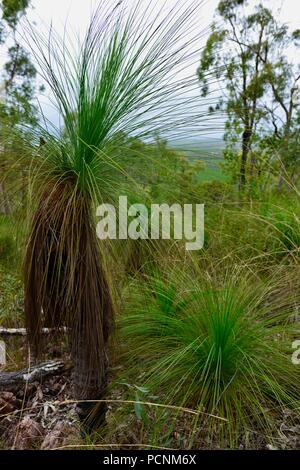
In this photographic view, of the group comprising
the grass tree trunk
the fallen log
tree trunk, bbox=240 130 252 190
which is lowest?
the fallen log

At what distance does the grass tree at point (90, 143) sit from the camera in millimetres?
1003

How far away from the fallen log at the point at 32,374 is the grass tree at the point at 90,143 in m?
0.59

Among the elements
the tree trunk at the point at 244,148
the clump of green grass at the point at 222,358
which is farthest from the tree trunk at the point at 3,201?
the tree trunk at the point at 244,148

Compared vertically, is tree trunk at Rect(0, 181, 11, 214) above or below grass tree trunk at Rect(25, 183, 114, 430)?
above

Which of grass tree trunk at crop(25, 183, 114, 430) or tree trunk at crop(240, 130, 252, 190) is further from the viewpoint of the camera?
tree trunk at crop(240, 130, 252, 190)

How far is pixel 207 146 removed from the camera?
114 centimetres

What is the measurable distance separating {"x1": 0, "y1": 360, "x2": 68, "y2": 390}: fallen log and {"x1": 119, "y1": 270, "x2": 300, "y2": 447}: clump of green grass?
41 centimetres

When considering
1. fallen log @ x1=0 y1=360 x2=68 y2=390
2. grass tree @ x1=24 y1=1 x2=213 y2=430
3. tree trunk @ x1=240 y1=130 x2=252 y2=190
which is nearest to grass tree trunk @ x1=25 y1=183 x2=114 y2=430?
grass tree @ x1=24 y1=1 x2=213 y2=430

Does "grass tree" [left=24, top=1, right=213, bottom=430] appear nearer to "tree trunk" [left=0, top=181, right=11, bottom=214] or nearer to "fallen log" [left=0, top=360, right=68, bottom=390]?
"tree trunk" [left=0, top=181, right=11, bottom=214]

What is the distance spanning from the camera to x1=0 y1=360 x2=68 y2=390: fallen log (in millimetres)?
1558

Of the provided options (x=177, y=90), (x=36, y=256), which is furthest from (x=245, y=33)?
(x=36, y=256)

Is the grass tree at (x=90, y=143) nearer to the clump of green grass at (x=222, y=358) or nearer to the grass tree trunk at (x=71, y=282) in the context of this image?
the grass tree trunk at (x=71, y=282)

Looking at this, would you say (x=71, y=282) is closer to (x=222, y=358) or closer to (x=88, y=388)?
(x=88, y=388)
